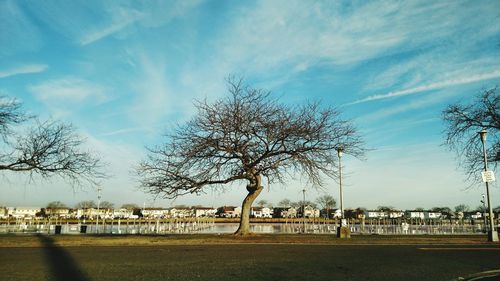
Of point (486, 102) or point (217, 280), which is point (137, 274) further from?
point (486, 102)

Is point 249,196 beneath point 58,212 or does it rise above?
above

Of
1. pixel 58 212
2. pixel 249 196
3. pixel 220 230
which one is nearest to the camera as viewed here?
pixel 249 196

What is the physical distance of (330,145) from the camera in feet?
75.4

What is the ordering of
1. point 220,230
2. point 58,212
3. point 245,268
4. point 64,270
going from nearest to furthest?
point 64,270
point 245,268
point 220,230
point 58,212

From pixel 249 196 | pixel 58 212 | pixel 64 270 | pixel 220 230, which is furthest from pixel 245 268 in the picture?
pixel 58 212

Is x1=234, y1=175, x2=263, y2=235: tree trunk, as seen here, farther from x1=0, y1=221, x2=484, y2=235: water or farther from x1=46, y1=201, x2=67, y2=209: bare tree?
x1=46, y1=201, x2=67, y2=209: bare tree

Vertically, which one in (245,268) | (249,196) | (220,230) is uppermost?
(249,196)

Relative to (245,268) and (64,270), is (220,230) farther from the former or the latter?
(64,270)

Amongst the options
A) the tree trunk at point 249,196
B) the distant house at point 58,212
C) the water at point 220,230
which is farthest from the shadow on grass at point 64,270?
the distant house at point 58,212

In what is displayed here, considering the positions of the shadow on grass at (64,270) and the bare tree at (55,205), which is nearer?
the shadow on grass at (64,270)

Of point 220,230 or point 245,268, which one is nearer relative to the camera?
point 245,268

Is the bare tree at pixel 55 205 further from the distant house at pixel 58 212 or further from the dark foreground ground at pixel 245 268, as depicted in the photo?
the dark foreground ground at pixel 245 268

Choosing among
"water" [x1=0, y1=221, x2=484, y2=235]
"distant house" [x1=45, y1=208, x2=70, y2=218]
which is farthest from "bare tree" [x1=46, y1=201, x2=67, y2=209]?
"water" [x1=0, y1=221, x2=484, y2=235]

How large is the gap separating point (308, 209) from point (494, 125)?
15744 centimetres
